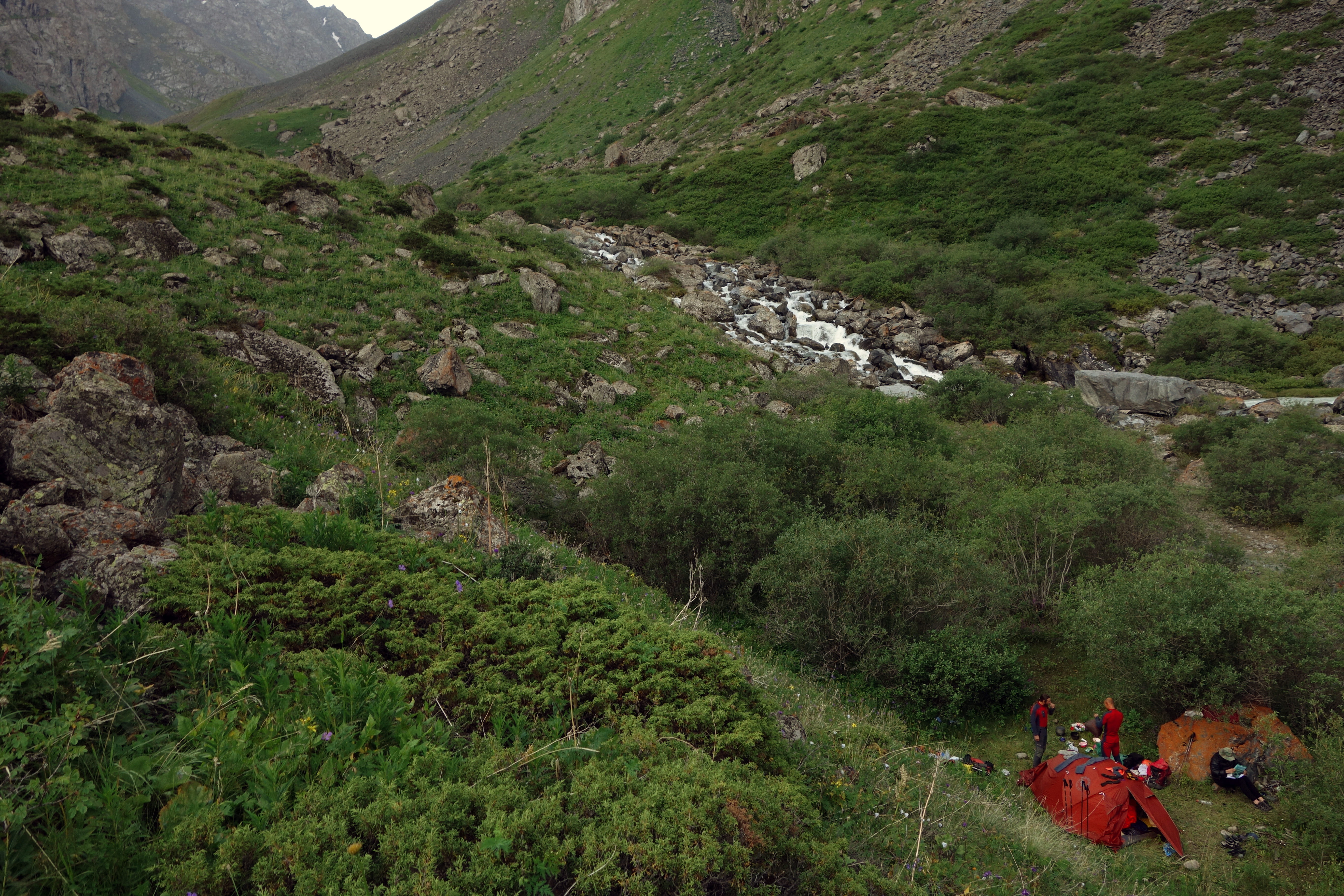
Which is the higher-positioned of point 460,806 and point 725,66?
point 725,66

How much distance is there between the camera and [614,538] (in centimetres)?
953

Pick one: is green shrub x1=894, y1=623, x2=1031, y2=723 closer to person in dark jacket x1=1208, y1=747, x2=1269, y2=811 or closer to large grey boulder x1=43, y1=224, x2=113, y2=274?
person in dark jacket x1=1208, y1=747, x2=1269, y2=811

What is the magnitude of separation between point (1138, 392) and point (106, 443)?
83.3ft

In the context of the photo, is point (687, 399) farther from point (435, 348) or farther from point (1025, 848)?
point (1025, 848)

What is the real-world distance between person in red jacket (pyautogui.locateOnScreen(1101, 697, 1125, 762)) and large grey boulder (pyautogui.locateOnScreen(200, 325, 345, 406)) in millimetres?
12773

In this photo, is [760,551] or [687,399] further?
[687,399]

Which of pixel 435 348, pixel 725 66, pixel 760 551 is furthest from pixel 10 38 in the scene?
pixel 760 551

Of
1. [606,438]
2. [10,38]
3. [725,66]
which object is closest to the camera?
[606,438]

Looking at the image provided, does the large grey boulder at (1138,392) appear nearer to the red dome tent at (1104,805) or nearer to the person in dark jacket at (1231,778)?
the person in dark jacket at (1231,778)

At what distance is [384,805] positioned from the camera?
2.17m

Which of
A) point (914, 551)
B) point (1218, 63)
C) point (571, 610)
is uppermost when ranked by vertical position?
point (1218, 63)

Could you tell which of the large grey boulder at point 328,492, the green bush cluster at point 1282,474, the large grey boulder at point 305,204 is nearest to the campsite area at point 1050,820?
the large grey boulder at point 328,492

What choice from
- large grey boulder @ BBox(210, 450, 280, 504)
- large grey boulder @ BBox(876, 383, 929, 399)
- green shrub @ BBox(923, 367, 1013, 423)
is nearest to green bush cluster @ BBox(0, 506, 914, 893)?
large grey boulder @ BBox(210, 450, 280, 504)

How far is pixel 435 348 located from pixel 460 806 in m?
14.3
